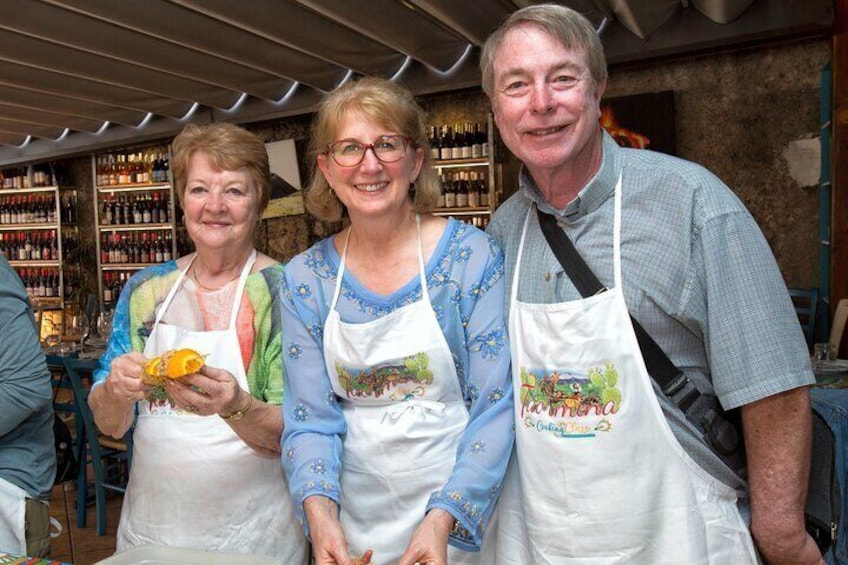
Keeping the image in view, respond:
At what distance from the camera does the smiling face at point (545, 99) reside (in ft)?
4.59

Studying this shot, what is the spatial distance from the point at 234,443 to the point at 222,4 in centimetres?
385

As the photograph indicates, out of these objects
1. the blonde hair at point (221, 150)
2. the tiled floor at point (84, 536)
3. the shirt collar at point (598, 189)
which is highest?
the blonde hair at point (221, 150)

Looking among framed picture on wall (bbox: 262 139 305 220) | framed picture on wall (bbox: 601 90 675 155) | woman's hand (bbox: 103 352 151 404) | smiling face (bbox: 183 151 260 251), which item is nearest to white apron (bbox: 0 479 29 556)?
woman's hand (bbox: 103 352 151 404)

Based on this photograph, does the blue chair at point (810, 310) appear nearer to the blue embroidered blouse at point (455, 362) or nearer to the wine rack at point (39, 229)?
the blue embroidered blouse at point (455, 362)

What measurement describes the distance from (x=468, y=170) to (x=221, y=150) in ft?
17.9

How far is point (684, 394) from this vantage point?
4.47ft

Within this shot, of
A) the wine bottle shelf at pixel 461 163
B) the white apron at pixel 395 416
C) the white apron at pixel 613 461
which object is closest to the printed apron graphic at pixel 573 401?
the white apron at pixel 613 461

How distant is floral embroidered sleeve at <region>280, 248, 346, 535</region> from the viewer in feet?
5.14

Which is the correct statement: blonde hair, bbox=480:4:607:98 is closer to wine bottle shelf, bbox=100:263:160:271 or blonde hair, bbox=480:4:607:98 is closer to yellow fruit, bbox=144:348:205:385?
yellow fruit, bbox=144:348:205:385

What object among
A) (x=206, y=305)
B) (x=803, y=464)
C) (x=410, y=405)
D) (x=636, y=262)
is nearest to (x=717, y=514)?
(x=803, y=464)

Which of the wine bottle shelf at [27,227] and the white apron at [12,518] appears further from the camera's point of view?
the wine bottle shelf at [27,227]

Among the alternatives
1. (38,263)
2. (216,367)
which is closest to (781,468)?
(216,367)

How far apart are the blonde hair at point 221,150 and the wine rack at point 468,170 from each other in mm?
5025

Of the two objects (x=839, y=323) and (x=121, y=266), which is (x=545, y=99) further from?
(x=121, y=266)
